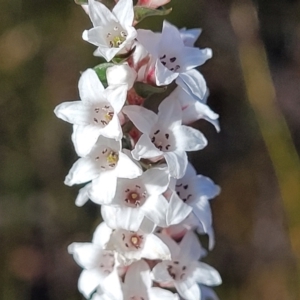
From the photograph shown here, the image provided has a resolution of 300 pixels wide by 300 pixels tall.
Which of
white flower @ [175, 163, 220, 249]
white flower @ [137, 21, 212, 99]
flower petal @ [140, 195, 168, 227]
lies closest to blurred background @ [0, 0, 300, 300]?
white flower @ [175, 163, 220, 249]

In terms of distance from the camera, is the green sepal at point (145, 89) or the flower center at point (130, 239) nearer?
the green sepal at point (145, 89)

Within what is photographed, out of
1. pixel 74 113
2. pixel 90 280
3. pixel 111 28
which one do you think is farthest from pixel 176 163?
pixel 90 280

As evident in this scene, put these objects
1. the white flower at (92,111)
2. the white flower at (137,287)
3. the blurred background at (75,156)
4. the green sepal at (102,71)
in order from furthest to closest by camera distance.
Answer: the blurred background at (75,156) → the white flower at (137,287) → the green sepal at (102,71) → the white flower at (92,111)

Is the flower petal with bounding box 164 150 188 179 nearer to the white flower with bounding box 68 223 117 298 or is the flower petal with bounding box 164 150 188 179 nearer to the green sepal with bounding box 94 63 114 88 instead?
the green sepal with bounding box 94 63 114 88

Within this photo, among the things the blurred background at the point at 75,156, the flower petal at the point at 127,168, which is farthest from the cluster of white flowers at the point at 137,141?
the blurred background at the point at 75,156

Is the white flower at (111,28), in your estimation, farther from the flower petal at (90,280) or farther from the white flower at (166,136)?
the flower petal at (90,280)
